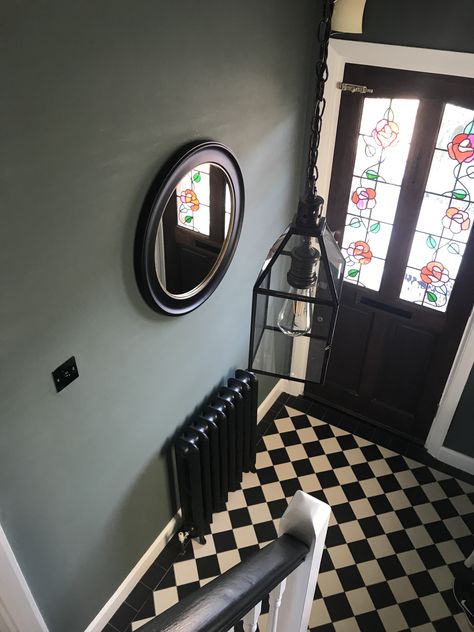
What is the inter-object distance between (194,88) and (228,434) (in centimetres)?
180

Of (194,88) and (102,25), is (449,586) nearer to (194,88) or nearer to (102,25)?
(194,88)

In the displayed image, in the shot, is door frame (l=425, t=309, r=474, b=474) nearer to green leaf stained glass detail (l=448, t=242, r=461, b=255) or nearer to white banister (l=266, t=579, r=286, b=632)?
green leaf stained glass detail (l=448, t=242, r=461, b=255)

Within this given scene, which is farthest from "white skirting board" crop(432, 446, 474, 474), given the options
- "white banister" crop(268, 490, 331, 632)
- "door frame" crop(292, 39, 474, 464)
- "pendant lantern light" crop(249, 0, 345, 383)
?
"white banister" crop(268, 490, 331, 632)

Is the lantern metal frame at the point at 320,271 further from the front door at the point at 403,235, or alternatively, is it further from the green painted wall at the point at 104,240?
the front door at the point at 403,235

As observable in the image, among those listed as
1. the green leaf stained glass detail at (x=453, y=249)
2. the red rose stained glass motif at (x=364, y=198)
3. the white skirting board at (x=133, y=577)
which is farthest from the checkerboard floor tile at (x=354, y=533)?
the red rose stained glass motif at (x=364, y=198)

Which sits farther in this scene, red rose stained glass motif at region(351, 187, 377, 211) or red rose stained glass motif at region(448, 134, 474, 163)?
red rose stained glass motif at region(351, 187, 377, 211)

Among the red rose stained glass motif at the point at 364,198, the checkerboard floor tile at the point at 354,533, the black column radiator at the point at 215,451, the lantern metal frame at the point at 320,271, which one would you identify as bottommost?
the checkerboard floor tile at the point at 354,533

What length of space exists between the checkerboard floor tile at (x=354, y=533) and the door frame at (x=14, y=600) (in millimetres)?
690

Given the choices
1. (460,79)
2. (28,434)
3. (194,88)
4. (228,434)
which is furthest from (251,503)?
(460,79)

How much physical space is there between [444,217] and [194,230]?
151cm

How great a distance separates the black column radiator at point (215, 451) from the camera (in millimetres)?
2646

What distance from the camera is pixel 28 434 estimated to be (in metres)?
1.77

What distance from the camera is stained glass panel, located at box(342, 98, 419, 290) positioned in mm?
2832

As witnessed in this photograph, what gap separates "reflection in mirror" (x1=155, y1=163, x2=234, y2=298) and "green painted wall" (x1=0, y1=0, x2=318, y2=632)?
165mm
